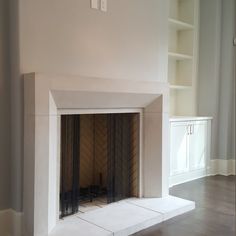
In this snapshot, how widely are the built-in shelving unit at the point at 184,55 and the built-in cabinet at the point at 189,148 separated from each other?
425mm

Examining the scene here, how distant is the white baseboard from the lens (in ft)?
8.52

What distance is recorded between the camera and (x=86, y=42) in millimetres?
2846

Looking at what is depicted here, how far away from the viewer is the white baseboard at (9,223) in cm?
260

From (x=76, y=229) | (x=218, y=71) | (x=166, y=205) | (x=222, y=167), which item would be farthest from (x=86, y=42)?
(x=222, y=167)

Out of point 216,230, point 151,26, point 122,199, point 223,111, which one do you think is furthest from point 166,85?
point 223,111

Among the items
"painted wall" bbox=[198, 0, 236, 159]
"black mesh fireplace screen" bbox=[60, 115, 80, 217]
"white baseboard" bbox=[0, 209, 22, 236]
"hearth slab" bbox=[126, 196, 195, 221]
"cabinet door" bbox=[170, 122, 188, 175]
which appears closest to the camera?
"white baseboard" bbox=[0, 209, 22, 236]

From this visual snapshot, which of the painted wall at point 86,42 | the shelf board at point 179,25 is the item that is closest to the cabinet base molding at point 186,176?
the painted wall at point 86,42

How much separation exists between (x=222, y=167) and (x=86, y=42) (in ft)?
10.0

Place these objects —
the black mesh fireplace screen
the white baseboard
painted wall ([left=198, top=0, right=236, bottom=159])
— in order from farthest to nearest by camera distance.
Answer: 1. painted wall ([left=198, top=0, right=236, bottom=159])
2. the black mesh fireplace screen
3. the white baseboard

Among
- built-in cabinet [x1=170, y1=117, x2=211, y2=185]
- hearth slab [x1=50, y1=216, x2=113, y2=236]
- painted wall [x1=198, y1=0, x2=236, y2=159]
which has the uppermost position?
painted wall [x1=198, y1=0, x2=236, y2=159]

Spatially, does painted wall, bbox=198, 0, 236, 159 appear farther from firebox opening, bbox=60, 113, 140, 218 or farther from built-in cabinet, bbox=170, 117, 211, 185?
firebox opening, bbox=60, 113, 140, 218

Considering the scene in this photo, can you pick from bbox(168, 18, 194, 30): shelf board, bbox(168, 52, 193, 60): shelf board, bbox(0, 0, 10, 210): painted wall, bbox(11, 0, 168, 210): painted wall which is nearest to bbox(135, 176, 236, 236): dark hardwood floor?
bbox(0, 0, 10, 210): painted wall

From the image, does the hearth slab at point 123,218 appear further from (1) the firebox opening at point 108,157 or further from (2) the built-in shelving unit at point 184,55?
(2) the built-in shelving unit at point 184,55

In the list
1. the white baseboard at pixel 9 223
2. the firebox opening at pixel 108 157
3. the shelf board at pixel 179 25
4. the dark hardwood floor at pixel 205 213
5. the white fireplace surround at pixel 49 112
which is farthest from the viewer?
the shelf board at pixel 179 25
